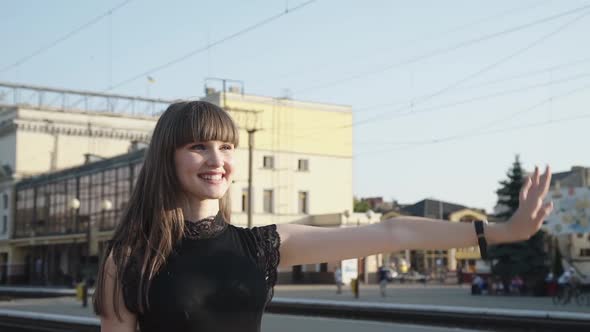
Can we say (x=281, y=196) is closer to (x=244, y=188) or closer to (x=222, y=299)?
(x=244, y=188)

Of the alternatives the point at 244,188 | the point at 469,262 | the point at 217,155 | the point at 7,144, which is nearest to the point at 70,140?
the point at 7,144

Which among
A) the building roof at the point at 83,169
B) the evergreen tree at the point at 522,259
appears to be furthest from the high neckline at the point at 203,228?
the building roof at the point at 83,169

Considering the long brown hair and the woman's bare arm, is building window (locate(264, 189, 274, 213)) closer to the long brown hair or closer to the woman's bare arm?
the long brown hair

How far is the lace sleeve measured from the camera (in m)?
3.08

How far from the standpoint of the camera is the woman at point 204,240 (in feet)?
9.20

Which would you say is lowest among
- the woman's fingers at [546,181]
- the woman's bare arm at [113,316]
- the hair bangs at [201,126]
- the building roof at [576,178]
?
the woman's bare arm at [113,316]

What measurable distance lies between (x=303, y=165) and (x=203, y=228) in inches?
2383

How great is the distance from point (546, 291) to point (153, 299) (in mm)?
40386

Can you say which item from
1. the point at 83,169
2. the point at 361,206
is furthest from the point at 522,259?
the point at 361,206

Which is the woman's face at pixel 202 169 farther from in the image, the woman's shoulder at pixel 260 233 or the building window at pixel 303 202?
the building window at pixel 303 202

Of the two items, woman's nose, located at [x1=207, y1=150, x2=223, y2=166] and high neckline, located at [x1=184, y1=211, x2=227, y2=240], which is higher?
woman's nose, located at [x1=207, y1=150, x2=223, y2=166]

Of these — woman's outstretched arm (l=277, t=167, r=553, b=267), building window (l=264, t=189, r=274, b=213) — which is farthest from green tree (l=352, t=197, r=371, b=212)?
woman's outstretched arm (l=277, t=167, r=553, b=267)

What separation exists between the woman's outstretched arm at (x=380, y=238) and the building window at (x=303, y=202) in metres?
59.8

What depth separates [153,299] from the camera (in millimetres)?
2801
